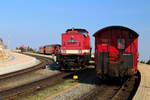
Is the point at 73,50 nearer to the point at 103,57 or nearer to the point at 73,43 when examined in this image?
the point at 73,43

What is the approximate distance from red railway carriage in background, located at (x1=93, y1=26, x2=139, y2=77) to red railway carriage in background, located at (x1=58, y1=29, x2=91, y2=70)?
22.2 feet

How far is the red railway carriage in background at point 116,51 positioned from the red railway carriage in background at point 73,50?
6.78 metres

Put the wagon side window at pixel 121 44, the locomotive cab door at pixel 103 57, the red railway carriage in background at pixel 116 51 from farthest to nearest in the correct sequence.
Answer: the wagon side window at pixel 121 44 < the locomotive cab door at pixel 103 57 < the red railway carriage in background at pixel 116 51

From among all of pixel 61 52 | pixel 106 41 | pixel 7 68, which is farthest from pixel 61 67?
pixel 106 41

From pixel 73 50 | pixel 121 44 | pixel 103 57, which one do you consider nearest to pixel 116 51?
pixel 121 44

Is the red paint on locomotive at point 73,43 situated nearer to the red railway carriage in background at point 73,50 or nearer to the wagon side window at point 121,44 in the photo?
the red railway carriage in background at point 73,50

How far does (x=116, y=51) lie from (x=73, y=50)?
811 centimetres

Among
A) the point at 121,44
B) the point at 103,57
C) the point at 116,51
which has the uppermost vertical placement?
the point at 121,44

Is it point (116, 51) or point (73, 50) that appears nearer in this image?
point (116, 51)

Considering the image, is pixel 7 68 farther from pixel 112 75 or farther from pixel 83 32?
pixel 112 75

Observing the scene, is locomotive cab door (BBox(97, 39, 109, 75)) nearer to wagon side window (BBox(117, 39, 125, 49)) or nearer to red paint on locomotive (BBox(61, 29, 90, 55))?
wagon side window (BBox(117, 39, 125, 49))

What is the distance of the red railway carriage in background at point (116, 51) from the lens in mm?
14688

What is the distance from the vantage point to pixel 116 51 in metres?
15.3

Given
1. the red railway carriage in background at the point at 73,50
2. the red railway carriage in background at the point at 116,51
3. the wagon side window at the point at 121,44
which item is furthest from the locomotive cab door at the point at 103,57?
the red railway carriage in background at the point at 73,50
